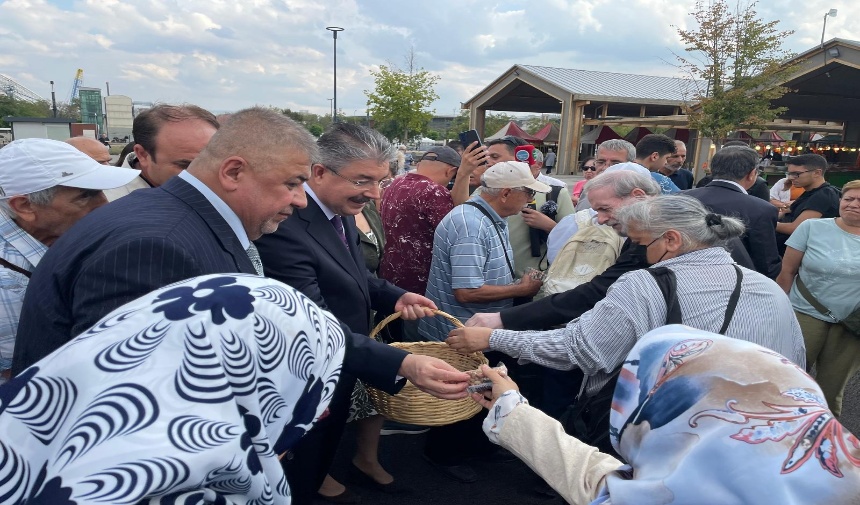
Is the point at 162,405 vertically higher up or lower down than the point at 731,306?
higher up

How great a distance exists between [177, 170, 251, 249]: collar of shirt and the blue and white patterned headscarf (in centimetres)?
72

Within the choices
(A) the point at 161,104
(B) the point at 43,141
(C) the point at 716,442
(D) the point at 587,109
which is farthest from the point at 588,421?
(D) the point at 587,109

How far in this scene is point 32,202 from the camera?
2053mm

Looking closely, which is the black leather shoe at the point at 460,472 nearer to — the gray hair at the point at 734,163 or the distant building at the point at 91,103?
the gray hair at the point at 734,163

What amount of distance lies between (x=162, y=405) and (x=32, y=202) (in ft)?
5.46

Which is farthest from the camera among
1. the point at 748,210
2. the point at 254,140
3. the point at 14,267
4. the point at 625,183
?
the point at 748,210

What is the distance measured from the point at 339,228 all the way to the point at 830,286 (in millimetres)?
3654

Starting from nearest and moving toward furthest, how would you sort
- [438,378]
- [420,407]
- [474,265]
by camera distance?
1. [438,378]
2. [420,407]
3. [474,265]

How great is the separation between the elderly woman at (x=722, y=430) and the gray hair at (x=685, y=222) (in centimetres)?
123

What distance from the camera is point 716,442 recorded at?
38.7 inches

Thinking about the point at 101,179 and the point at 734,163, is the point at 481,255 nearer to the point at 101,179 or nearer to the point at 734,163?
the point at 101,179

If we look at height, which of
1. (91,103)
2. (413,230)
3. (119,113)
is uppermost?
(91,103)

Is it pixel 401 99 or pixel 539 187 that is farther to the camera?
pixel 401 99

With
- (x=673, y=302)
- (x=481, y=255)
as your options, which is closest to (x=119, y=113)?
(x=481, y=255)
